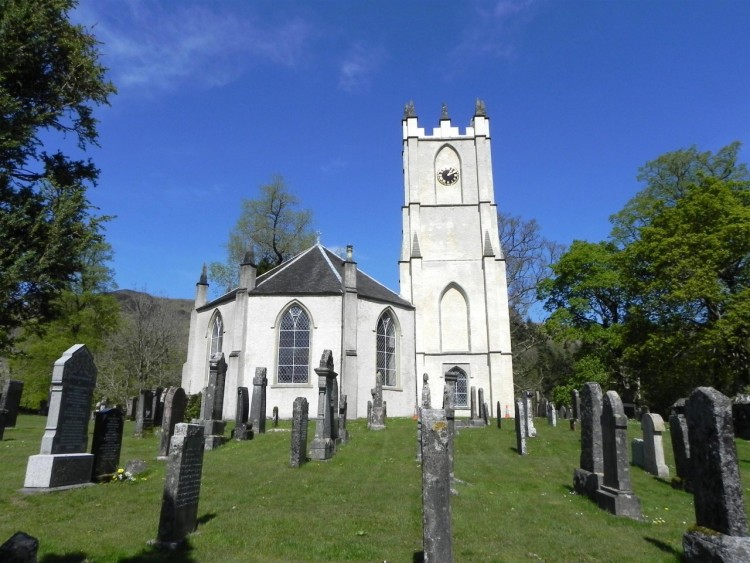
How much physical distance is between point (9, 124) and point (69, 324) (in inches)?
Answer: 889

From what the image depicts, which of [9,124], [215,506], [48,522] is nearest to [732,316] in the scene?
[215,506]

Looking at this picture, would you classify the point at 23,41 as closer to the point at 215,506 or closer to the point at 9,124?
the point at 9,124

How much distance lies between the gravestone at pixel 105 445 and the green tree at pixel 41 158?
252 inches

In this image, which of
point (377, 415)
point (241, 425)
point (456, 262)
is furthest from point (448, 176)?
point (241, 425)

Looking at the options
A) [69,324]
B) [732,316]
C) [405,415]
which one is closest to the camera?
[732,316]

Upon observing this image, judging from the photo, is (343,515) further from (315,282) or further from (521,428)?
(315,282)

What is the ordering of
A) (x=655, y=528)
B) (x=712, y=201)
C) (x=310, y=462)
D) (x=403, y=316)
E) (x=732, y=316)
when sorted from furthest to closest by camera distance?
(x=403, y=316)
(x=712, y=201)
(x=732, y=316)
(x=310, y=462)
(x=655, y=528)

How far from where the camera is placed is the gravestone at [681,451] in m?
10.1

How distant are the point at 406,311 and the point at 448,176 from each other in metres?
10.9

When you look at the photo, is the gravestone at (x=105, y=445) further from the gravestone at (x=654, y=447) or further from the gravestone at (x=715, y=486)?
the gravestone at (x=654, y=447)

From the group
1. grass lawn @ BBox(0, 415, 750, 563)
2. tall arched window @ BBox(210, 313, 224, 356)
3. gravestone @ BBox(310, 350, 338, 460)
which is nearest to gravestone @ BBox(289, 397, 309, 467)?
grass lawn @ BBox(0, 415, 750, 563)

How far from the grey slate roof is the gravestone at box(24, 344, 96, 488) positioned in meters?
15.6

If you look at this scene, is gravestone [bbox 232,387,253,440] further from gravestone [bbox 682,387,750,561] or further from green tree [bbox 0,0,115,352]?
gravestone [bbox 682,387,750,561]

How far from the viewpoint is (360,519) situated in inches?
267
